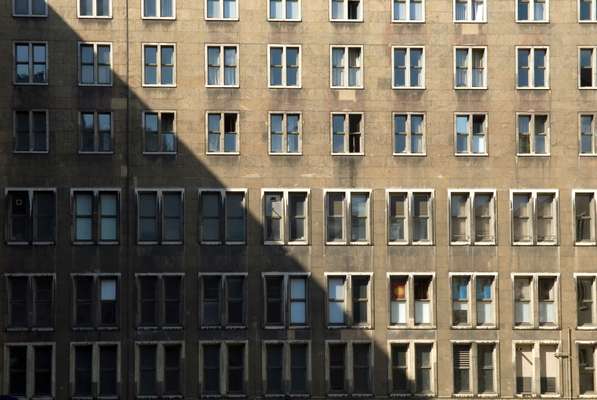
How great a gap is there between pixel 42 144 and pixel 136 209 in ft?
18.8

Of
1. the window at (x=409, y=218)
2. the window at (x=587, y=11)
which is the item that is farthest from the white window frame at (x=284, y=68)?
the window at (x=587, y=11)

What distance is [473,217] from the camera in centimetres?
8450

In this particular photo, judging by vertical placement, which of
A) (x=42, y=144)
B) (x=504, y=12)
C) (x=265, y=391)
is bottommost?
(x=265, y=391)

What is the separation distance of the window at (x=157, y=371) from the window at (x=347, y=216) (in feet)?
31.9

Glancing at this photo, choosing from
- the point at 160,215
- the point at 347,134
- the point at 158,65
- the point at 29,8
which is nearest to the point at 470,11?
A: the point at 347,134

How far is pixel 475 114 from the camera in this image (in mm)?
85125

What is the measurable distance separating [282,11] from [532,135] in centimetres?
1429

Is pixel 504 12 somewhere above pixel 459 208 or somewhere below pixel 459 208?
above

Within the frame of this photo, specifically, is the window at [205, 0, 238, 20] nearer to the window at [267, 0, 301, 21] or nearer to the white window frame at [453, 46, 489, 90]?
the window at [267, 0, 301, 21]

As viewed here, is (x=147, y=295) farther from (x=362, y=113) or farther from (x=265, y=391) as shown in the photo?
(x=362, y=113)

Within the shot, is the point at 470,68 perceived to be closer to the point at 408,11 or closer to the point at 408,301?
the point at 408,11

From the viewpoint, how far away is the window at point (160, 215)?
8344cm

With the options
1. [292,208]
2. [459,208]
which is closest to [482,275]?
[459,208]

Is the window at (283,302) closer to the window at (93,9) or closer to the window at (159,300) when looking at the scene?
the window at (159,300)
